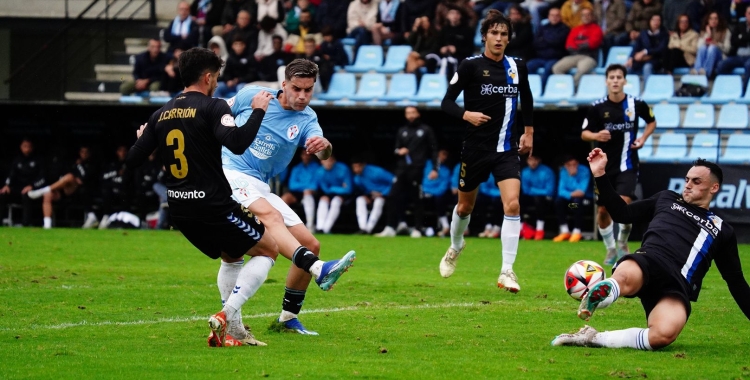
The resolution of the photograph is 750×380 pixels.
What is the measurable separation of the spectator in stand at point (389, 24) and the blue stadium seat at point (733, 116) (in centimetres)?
708

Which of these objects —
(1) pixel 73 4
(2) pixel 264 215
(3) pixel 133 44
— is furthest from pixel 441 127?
(2) pixel 264 215

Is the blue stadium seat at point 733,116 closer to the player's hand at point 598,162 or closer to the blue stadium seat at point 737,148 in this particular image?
the blue stadium seat at point 737,148

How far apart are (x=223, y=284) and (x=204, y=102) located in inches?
54.7

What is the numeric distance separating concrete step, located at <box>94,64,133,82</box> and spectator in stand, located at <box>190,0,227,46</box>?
186 centimetres

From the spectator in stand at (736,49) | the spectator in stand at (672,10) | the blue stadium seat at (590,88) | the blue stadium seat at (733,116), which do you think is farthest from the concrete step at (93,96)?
the spectator in stand at (736,49)

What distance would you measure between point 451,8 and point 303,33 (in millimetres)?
3469

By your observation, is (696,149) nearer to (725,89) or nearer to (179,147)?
(725,89)

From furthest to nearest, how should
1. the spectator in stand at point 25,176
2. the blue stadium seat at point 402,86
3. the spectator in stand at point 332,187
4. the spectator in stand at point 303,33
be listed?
the spectator in stand at point 303,33
the spectator in stand at point 25,176
the blue stadium seat at point 402,86
the spectator in stand at point 332,187

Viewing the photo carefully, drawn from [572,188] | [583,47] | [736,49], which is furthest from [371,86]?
[736,49]

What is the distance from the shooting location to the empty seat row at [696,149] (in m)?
19.3

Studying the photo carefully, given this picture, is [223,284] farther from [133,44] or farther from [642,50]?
[133,44]

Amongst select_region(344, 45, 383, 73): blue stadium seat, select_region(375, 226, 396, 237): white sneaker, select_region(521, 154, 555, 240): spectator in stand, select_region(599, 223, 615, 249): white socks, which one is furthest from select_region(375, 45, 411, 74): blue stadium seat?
select_region(599, 223, 615, 249): white socks

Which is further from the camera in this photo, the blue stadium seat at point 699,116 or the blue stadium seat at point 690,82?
the blue stadium seat at point 690,82

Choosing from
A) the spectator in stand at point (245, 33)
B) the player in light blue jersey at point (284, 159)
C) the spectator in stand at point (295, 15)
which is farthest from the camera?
the spectator in stand at point (295, 15)
